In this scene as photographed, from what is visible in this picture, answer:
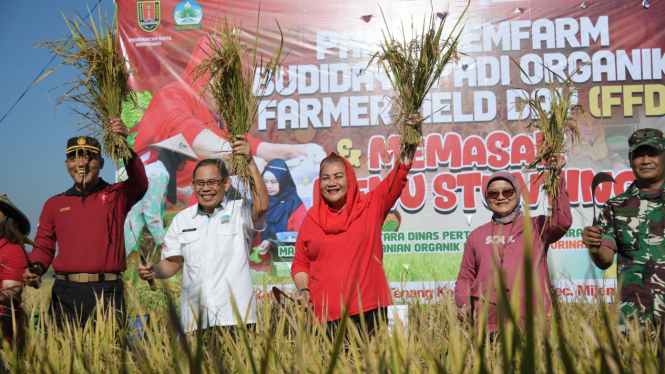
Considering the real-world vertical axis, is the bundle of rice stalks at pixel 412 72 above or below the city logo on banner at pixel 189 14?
below

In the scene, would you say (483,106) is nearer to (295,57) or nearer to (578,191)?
(578,191)

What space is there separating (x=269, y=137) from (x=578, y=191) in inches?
126

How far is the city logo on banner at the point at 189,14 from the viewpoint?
478 centimetres

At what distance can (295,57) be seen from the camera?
476 centimetres

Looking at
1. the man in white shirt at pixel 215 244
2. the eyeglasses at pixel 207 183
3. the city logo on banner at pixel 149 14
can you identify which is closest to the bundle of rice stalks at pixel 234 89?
the man in white shirt at pixel 215 244

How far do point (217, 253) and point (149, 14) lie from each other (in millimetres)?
3331

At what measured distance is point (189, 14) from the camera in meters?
4.79

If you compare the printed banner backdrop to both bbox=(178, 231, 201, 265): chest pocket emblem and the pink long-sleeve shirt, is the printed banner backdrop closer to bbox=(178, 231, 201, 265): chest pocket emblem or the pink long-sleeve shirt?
the pink long-sleeve shirt

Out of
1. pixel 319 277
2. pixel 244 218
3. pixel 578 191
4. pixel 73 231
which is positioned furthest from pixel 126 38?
pixel 578 191

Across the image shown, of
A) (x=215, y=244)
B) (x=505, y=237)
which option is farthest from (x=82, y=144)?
(x=505, y=237)

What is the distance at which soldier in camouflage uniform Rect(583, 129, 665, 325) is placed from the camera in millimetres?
2381

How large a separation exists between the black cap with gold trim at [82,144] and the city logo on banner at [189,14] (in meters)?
2.28

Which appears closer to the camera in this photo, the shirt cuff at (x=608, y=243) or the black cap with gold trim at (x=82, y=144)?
the shirt cuff at (x=608, y=243)

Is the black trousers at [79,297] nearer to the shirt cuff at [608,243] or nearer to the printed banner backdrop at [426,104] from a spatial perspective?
the printed banner backdrop at [426,104]
